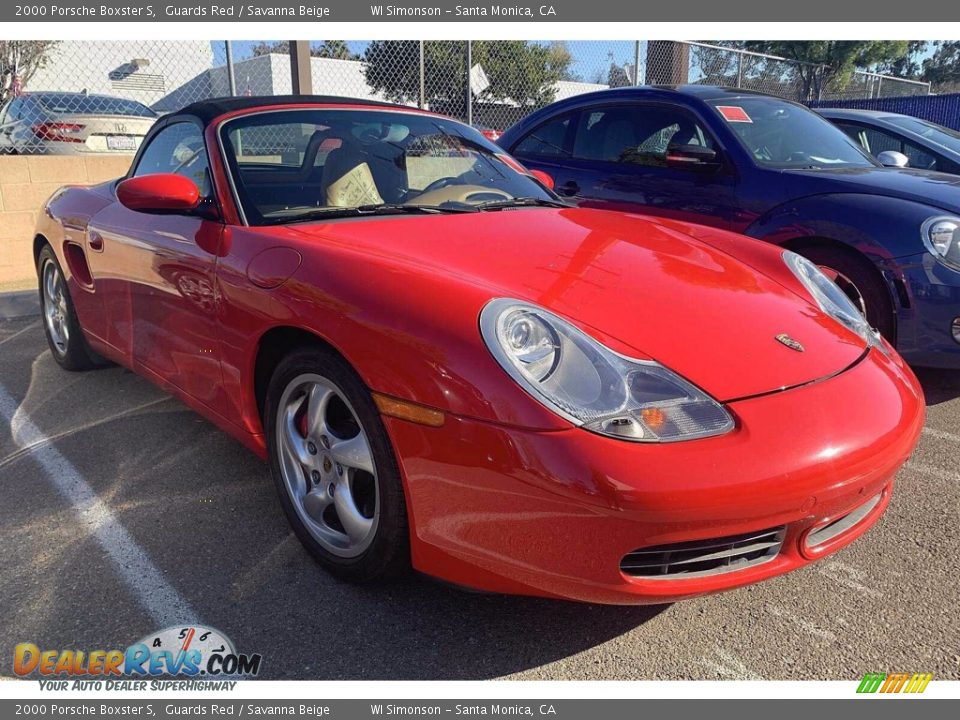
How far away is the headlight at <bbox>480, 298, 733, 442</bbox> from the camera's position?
66.2 inches

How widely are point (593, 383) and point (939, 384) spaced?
3.03m

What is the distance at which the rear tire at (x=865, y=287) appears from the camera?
3.57m

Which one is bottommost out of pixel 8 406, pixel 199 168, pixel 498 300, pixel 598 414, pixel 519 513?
pixel 8 406

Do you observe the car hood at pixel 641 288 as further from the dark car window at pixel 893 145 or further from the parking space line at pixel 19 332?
the dark car window at pixel 893 145

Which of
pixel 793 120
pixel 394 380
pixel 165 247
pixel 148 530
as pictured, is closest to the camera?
pixel 394 380

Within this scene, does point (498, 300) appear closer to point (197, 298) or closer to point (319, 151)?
point (197, 298)

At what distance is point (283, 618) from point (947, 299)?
123 inches

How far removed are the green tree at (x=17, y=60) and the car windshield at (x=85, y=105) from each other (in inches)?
58.0

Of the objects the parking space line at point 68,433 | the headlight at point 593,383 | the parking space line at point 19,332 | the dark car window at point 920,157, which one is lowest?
the parking space line at point 19,332

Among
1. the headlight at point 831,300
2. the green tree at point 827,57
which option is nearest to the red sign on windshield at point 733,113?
the headlight at point 831,300

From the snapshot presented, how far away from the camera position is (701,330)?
199 cm

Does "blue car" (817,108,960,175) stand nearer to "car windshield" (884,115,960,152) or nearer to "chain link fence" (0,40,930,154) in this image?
"car windshield" (884,115,960,152)

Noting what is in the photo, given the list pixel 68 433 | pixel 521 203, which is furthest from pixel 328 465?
pixel 68 433

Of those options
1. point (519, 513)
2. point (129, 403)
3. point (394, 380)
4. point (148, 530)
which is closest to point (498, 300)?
point (394, 380)
